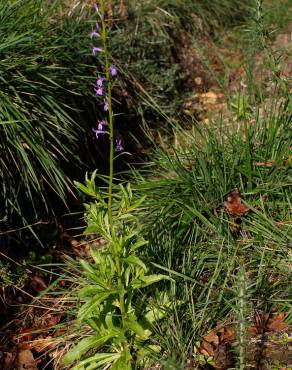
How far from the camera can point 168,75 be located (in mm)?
Answer: 5223

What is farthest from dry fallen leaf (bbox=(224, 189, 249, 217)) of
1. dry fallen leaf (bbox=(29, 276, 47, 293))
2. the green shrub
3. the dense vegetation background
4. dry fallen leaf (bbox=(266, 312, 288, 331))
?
dry fallen leaf (bbox=(29, 276, 47, 293))

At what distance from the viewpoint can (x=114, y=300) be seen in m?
2.61

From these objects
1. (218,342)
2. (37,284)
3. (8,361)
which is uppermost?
(218,342)

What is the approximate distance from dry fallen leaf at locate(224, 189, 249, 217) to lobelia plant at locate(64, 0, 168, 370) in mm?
665

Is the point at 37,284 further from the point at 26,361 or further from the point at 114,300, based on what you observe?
the point at 114,300

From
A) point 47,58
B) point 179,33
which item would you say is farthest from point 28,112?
point 179,33

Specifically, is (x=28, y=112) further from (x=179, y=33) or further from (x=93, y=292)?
(x=179, y=33)

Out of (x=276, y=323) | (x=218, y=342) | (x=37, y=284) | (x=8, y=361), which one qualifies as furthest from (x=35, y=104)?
(x=276, y=323)

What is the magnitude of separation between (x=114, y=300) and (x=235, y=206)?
0.94 meters

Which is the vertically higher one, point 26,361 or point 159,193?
point 159,193

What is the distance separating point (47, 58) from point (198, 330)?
2041 millimetres

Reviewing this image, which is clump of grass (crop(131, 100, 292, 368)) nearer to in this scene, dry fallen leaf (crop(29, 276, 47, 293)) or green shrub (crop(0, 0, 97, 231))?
green shrub (crop(0, 0, 97, 231))

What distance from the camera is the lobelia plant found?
2432mm

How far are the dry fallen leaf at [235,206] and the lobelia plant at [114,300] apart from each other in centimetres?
67
